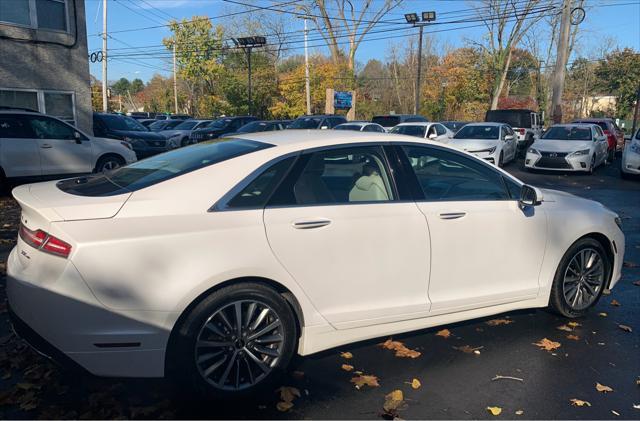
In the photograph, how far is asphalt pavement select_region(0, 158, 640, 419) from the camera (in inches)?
124

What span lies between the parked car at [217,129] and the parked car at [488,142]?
10.3 meters

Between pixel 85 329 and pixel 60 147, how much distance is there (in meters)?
9.08

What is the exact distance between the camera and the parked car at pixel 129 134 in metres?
15.5

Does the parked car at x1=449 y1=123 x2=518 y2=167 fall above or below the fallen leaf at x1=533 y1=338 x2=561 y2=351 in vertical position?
above

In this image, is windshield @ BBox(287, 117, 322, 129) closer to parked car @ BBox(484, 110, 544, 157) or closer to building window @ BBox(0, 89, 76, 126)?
parked car @ BBox(484, 110, 544, 157)

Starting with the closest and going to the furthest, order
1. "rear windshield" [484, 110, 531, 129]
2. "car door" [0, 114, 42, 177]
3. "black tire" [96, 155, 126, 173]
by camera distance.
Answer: "car door" [0, 114, 42, 177]
"black tire" [96, 155, 126, 173]
"rear windshield" [484, 110, 531, 129]

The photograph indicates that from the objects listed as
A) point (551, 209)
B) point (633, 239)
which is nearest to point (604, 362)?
point (551, 209)

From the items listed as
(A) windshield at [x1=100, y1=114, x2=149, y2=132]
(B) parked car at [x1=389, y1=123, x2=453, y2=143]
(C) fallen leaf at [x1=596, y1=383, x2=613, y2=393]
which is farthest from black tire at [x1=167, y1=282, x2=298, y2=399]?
(B) parked car at [x1=389, y1=123, x2=453, y2=143]

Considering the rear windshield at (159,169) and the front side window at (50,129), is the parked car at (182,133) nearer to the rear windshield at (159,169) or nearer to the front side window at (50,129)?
the front side window at (50,129)

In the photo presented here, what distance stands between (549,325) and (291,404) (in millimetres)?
2544

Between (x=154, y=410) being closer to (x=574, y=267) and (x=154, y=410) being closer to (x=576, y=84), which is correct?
(x=574, y=267)

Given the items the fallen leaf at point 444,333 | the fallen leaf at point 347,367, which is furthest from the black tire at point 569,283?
the fallen leaf at point 347,367

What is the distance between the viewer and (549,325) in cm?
454

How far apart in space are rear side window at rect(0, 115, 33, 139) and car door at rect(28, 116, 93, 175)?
0.13 meters
